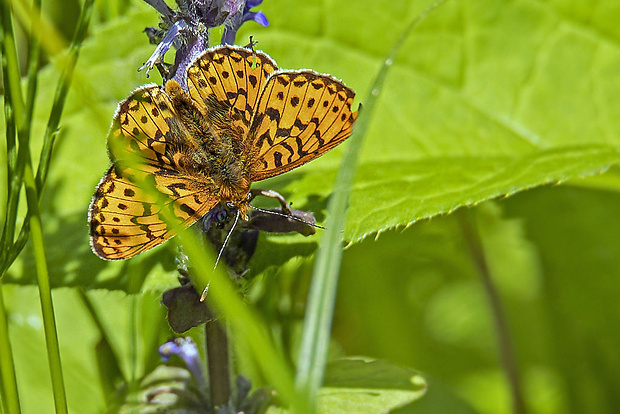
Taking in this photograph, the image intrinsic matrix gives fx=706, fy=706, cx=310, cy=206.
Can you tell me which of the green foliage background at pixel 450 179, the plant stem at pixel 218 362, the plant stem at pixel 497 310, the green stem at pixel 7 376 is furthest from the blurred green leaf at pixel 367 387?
the plant stem at pixel 497 310

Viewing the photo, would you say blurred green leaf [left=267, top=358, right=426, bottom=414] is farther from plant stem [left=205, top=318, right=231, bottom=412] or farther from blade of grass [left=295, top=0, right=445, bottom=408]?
blade of grass [left=295, top=0, right=445, bottom=408]

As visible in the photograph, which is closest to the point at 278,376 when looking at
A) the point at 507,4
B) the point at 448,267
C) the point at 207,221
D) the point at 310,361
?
the point at 310,361

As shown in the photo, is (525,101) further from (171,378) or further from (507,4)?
(171,378)

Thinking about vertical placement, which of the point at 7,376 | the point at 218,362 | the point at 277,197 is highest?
the point at 277,197

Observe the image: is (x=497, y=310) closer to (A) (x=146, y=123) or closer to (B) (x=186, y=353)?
(B) (x=186, y=353)

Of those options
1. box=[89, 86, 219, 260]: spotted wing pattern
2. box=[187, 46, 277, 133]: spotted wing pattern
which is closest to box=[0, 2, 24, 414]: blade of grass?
box=[89, 86, 219, 260]: spotted wing pattern

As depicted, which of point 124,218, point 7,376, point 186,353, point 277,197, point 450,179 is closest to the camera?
point 7,376

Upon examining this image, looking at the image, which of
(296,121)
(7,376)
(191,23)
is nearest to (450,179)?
(296,121)
